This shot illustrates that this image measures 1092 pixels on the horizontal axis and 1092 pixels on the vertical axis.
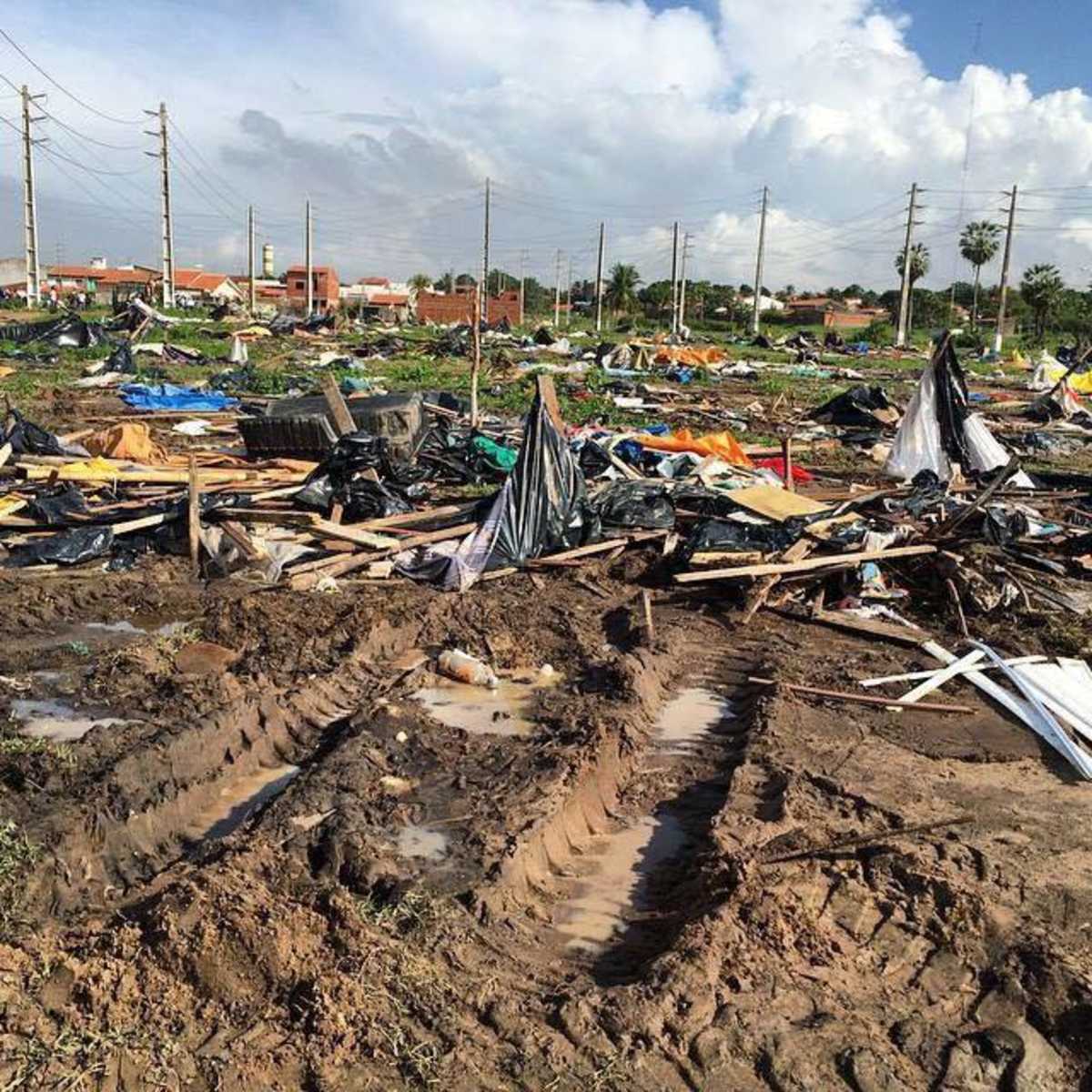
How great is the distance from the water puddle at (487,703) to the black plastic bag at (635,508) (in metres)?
3.16

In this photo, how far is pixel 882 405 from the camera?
20.8 metres

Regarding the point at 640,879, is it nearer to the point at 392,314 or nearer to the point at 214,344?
the point at 214,344

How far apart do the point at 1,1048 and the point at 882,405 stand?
2027 cm

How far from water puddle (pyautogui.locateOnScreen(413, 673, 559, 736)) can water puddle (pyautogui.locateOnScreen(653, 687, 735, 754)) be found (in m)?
0.89

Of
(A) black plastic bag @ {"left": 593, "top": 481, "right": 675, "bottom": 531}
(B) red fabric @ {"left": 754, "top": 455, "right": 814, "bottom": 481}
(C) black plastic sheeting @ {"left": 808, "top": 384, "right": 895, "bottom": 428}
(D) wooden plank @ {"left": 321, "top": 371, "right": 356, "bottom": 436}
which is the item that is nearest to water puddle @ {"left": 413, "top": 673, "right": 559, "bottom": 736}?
(A) black plastic bag @ {"left": 593, "top": 481, "right": 675, "bottom": 531}

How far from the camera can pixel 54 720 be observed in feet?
20.7

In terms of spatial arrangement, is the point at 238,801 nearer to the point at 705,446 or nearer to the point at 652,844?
the point at 652,844

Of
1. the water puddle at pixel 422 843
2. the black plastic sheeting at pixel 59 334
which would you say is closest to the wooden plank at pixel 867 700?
the water puddle at pixel 422 843

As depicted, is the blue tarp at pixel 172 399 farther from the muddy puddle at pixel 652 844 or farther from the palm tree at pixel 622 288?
the palm tree at pixel 622 288

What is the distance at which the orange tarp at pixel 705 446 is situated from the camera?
47.3ft

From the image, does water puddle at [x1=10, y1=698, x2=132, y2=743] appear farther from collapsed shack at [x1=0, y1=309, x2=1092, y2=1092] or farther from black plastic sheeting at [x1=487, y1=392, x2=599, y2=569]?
black plastic sheeting at [x1=487, y1=392, x2=599, y2=569]

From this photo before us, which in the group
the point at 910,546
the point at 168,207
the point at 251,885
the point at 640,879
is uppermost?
the point at 168,207

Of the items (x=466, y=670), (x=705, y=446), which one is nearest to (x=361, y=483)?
(x=466, y=670)

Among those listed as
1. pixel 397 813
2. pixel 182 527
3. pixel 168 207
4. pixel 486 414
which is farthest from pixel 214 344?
pixel 397 813
